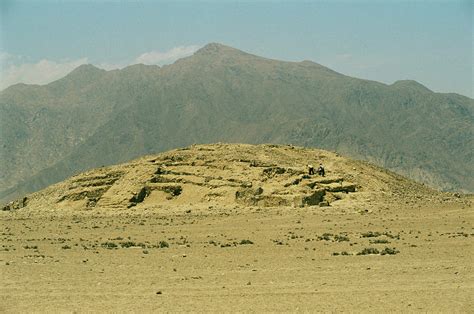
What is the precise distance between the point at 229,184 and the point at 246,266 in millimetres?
29796

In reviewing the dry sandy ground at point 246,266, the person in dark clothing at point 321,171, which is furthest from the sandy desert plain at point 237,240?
the person in dark clothing at point 321,171

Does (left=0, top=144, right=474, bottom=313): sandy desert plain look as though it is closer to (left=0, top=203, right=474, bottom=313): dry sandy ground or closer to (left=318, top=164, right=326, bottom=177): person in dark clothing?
(left=0, top=203, right=474, bottom=313): dry sandy ground

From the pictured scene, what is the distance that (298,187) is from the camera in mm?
51031

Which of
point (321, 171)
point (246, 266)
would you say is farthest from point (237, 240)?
point (321, 171)

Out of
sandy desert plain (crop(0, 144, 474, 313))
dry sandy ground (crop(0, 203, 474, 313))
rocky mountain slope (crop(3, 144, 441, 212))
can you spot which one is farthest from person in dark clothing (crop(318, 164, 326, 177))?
dry sandy ground (crop(0, 203, 474, 313))

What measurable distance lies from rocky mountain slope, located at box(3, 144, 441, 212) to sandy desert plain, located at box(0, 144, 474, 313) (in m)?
0.13

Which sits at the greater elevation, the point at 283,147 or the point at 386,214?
the point at 283,147

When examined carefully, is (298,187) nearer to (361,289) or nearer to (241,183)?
(241,183)

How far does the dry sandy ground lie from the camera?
55.0 feet

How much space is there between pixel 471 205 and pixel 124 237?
1058 inches

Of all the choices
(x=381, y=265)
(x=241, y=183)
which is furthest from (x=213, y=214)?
(x=381, y=265)

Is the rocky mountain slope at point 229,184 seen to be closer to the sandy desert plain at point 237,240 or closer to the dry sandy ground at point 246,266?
the sandy desert plain at point 237,240

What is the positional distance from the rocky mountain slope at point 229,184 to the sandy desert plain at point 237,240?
130mm

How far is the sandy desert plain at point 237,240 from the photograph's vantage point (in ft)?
57.1
